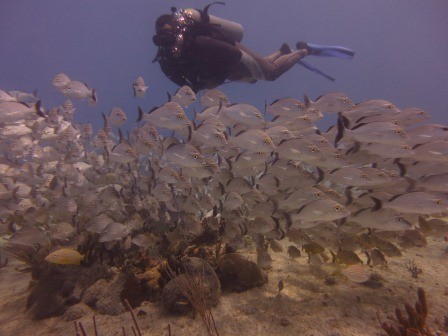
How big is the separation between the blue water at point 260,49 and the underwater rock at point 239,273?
12106 centimetres

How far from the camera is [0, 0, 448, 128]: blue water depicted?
127562 mm

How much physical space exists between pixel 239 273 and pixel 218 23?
8.04 metres

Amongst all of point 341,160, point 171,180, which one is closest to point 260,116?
point 341,160

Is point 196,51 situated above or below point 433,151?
above

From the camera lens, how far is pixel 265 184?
5.25m

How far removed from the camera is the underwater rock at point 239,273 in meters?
5.27

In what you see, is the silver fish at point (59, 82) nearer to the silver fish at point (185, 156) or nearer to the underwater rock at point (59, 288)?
the silver fish at point (185, 156)

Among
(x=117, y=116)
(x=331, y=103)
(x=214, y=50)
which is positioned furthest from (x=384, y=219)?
(x=214, y=50)

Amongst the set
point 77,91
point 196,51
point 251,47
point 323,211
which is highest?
point 196,51

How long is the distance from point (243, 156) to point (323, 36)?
194601 millimetres

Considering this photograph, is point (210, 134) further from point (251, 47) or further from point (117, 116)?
point (251, 47)

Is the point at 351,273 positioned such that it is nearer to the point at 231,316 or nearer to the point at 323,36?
the point at 231,316

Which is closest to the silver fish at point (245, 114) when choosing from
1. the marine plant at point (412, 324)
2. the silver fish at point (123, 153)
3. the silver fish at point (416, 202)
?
the silver fish at point (123, 153)

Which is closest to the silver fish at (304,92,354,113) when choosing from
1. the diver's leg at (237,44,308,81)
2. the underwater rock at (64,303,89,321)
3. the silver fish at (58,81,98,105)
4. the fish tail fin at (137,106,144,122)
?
the fish tail fin at (137,106,144,122)
